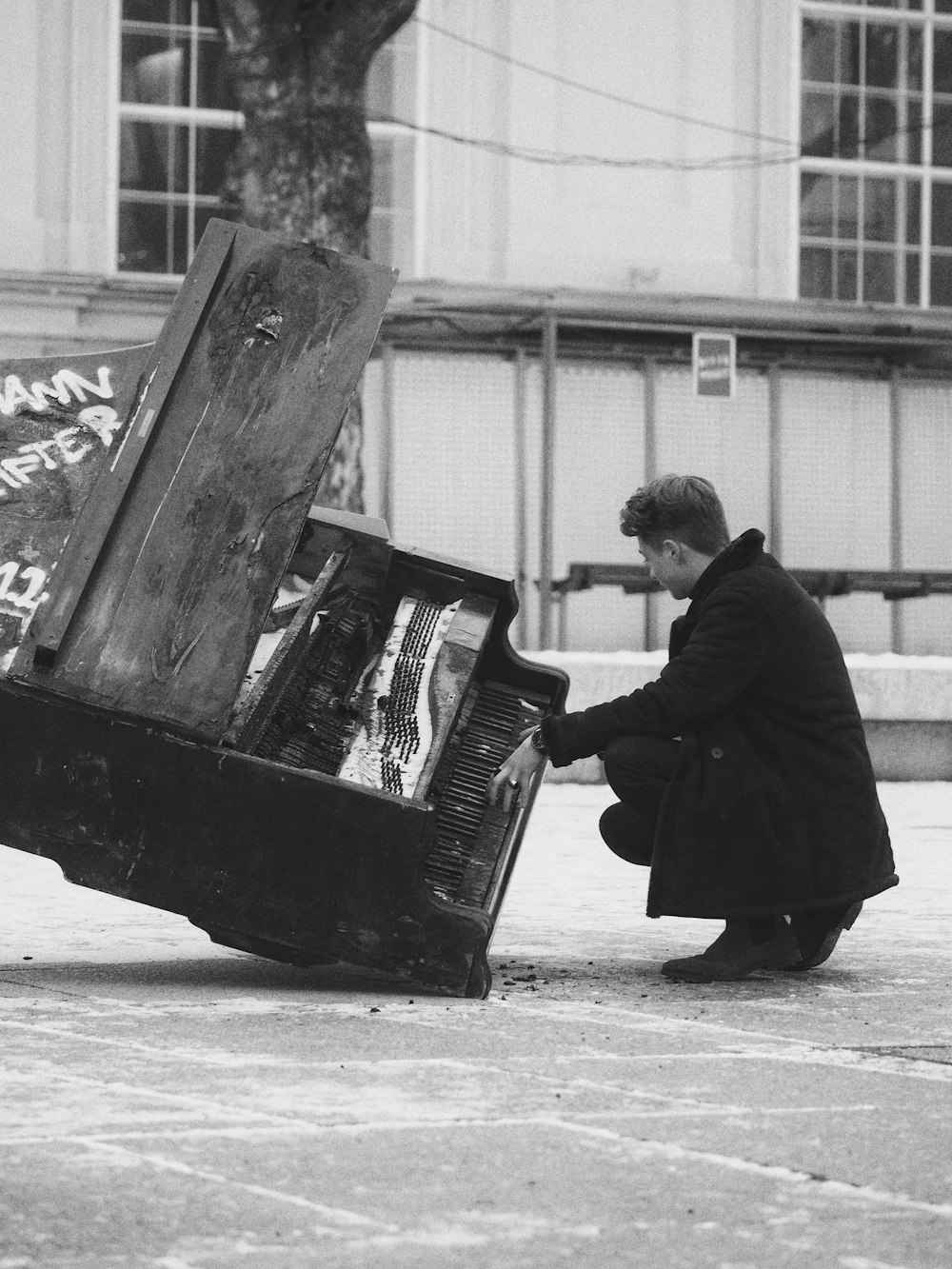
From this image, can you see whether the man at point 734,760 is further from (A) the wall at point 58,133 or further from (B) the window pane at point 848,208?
(B) the window pane at point 848,208

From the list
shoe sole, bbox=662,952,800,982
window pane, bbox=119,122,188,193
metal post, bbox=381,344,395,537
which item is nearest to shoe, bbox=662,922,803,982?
shoe sole, bbox=662,952,800,982

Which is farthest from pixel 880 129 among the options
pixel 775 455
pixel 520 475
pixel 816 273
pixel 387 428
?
pixel 387 428

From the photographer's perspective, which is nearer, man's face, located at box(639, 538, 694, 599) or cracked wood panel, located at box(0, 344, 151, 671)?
cracked wood panel, located at box(0, 344, 151, 671)

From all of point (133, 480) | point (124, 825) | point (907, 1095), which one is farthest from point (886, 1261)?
point (133, 480)

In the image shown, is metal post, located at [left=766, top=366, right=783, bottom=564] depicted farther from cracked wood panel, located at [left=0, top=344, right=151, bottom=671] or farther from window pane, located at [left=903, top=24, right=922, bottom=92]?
cracked wood panel, located at [left=0, top=344, right=151, bottom=671]

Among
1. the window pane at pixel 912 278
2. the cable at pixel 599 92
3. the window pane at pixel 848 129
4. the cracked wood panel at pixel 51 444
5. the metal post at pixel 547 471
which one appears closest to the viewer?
the cracked wood panel at pixel 51 444

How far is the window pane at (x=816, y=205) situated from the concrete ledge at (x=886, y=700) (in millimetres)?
5159

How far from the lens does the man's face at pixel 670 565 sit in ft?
17.5

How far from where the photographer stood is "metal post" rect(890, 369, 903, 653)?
16250 millimetres

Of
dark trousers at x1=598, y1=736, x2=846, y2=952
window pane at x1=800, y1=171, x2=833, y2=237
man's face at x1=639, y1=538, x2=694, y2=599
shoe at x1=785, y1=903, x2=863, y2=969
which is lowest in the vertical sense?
shoe at x1=785, y1=903, x2=863, y2=969

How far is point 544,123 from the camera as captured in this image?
52.0 feet

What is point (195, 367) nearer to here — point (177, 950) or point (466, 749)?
point (466, 749)

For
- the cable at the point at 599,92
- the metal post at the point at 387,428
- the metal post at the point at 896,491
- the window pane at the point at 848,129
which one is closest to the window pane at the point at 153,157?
the cable at the point at 599,92

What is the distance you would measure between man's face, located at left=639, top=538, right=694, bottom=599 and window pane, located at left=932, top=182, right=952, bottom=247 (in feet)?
41.3
